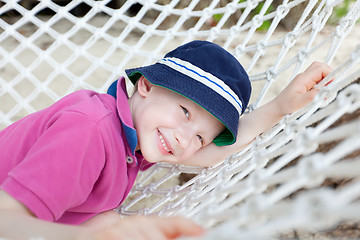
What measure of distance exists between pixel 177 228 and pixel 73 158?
33 centimetres

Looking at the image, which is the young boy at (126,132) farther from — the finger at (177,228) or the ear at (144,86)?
the finger at (177,228)

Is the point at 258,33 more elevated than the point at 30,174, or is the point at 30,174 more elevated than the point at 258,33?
the point at 258,33

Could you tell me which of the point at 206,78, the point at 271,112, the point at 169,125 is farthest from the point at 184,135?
the point at 271,112

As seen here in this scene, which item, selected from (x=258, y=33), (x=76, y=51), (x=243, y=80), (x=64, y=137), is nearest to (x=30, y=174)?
(x=64, y=137)

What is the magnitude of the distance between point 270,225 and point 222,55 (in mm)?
623

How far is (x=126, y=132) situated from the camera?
32.9 inches

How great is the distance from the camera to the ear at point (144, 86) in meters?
0.88

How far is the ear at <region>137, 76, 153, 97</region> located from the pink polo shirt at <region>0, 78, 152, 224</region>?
4cm

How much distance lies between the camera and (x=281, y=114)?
92 cm

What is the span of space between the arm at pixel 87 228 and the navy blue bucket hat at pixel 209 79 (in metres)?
0.39

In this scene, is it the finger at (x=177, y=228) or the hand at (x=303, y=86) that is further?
the hand at (x=303, y=86)

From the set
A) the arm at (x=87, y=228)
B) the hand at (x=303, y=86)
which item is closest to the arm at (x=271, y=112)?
the hand at (x=303, y=86)

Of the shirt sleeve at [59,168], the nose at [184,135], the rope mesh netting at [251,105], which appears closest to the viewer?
the rope mesh netting at [251,105]

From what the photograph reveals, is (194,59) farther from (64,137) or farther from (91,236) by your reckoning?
(91,236)
